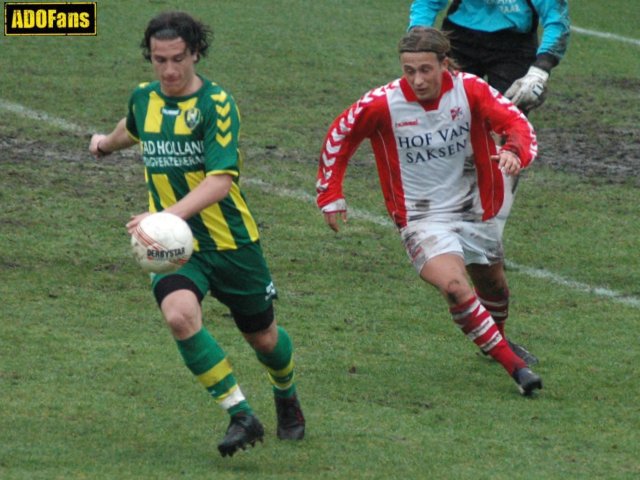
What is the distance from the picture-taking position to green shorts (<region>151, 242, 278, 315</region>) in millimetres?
6281

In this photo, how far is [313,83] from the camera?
1452cm

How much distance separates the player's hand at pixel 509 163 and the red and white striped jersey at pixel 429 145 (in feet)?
0.94

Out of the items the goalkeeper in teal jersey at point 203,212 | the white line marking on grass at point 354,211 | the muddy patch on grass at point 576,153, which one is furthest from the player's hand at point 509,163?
the muddy patch on grass at point 576,153

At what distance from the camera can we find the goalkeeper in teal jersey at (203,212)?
6.04 metres

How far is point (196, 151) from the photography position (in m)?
6.19

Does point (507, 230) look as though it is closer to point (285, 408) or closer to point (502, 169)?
point (502, 169)

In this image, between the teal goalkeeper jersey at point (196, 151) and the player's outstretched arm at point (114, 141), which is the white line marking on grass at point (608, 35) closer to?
the player's outstretched arm at point (114, 141)

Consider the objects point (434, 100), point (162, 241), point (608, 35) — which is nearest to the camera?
point (162, 241)

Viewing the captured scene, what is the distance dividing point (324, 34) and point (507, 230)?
657 centimetres

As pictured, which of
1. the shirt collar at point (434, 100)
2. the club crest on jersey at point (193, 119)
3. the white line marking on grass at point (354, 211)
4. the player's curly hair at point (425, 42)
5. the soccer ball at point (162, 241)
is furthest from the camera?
the white line marking on grass at point (354, 211)

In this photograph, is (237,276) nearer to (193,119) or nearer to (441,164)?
(193,119)

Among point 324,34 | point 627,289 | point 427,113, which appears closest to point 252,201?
point 627,289

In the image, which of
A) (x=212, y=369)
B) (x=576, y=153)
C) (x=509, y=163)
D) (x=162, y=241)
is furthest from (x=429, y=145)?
(x=576, y=153)

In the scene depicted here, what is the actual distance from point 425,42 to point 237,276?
5.21 feet
